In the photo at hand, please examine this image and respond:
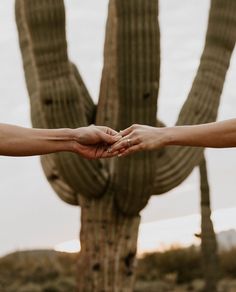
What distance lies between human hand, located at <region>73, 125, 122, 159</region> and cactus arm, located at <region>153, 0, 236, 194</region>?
6.00 m

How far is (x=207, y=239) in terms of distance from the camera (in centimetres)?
1878

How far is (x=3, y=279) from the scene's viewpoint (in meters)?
26.1

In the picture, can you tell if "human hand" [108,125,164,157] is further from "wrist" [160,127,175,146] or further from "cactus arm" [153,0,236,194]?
"cactus arm" [153,0,236,194]

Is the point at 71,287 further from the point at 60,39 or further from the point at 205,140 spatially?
A: the point at 205,140

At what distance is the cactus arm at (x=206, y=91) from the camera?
506 inches

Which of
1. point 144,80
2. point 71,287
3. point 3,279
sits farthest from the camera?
point 3,279

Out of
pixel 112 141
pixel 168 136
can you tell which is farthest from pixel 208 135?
pixel 112 141

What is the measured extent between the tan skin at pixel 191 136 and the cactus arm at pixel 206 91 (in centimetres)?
638

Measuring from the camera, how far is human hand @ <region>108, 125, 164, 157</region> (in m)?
6.20

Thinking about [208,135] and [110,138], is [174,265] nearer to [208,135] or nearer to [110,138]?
[110,138]

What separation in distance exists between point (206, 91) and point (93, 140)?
702 cm

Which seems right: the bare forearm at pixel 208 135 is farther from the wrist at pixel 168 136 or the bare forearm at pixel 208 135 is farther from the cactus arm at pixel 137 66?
the cactus arm at pixel 137 66

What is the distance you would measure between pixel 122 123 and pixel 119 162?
2.38 ft

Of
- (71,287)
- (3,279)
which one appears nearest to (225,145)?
(71,287)
